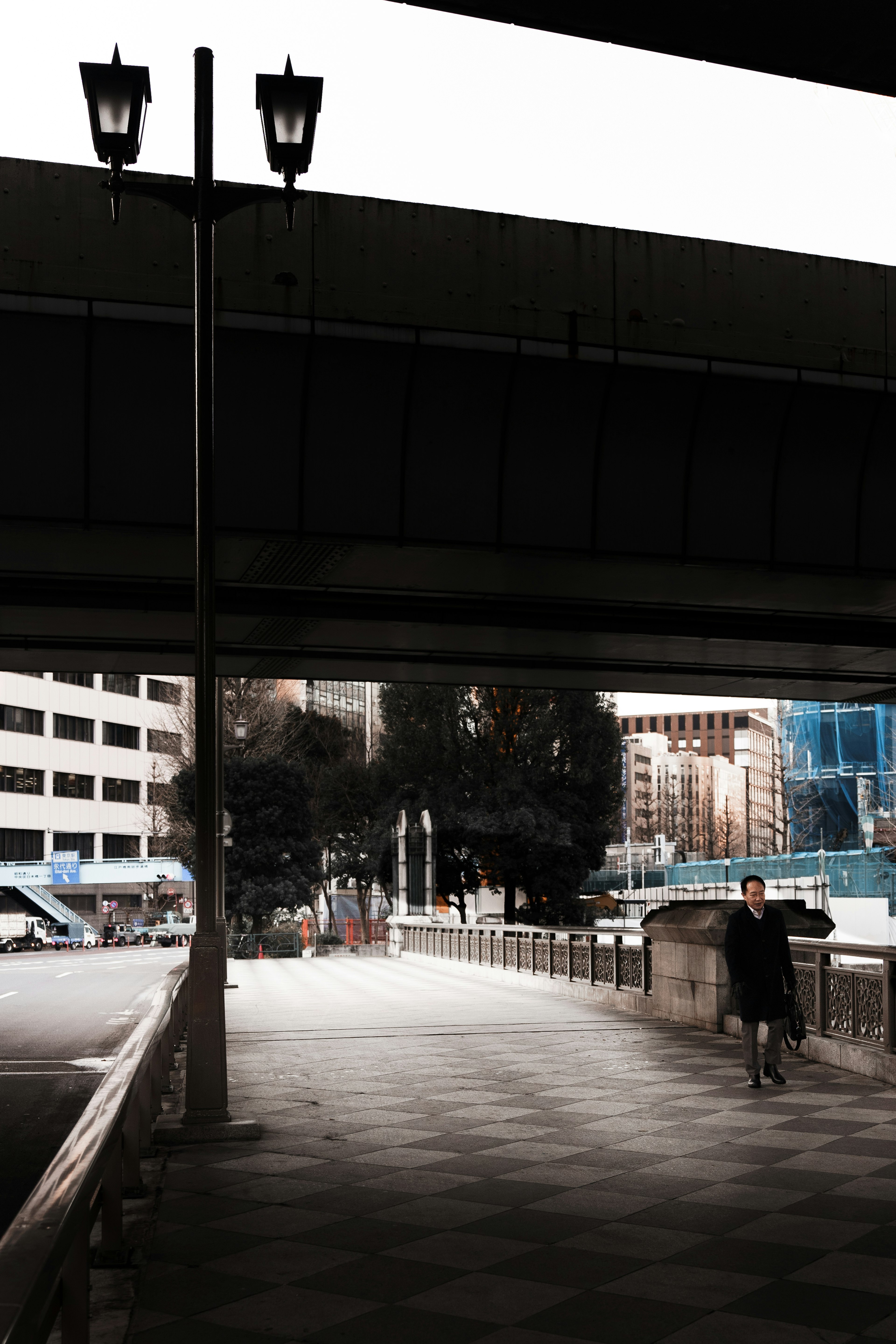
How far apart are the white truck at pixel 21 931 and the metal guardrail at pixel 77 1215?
176 ft

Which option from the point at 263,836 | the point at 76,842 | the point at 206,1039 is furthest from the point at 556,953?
the point at 76,842

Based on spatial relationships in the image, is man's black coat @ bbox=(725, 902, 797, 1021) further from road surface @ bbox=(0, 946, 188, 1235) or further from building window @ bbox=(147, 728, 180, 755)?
building window @ bbox=(147, 728, 180, 755)

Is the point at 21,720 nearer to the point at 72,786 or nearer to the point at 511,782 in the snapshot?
the point at 72,786

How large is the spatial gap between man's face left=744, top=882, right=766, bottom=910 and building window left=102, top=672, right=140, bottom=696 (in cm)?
8063

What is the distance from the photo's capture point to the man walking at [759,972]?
10.6 metres

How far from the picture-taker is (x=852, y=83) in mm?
6914

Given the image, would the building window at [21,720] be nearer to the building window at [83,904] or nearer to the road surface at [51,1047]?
Result: the building window at [83,904]

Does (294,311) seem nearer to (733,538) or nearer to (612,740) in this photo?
(733,538)

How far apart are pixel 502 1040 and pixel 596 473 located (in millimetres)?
6449

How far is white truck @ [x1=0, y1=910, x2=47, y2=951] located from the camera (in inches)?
2287

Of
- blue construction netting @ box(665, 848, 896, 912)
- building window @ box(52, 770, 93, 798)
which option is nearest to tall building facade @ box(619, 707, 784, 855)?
building window @ box(52, 770, 93, 798)

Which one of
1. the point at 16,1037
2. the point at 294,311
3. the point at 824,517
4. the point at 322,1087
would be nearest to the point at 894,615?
the point at 824,517

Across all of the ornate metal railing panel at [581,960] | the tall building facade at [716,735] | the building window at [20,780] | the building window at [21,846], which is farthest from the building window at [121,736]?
the tall building facade at [716,735]

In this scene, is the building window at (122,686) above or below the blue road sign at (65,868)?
above
